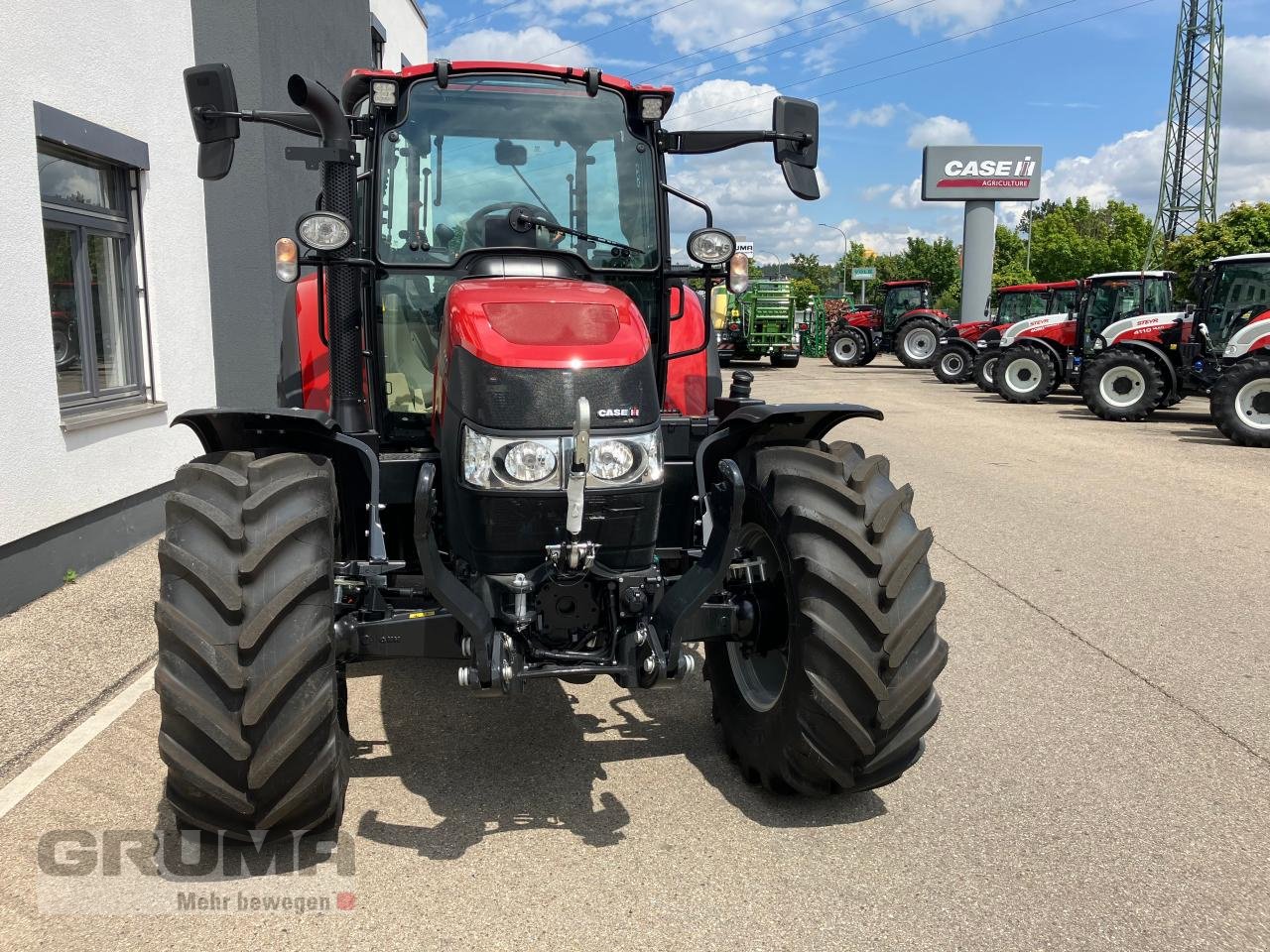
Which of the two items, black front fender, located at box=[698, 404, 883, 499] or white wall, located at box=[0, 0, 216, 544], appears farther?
white wall, located at box=[0, 0, 216, 544]

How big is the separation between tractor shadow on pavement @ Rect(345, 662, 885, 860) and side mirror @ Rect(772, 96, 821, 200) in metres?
2.18

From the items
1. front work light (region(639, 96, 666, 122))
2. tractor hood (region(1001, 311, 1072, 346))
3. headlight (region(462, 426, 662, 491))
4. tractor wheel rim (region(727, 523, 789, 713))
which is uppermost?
front work light (region(639, 96, 666, 122))

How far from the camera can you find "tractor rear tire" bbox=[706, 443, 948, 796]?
3.21 metres

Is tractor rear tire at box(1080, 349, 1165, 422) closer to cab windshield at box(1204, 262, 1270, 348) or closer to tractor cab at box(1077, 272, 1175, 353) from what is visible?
cab windshield at box(1204, 262, 1270, 348)

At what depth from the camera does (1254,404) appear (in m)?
13.1

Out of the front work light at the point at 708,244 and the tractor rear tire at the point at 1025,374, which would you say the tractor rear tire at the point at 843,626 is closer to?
the front work light at the point at 708,244

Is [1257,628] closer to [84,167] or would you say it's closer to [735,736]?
[735,736]

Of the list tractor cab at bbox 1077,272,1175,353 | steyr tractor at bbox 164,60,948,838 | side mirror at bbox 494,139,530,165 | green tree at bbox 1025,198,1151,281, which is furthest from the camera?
green tree at bbox 1025,198,1151,281

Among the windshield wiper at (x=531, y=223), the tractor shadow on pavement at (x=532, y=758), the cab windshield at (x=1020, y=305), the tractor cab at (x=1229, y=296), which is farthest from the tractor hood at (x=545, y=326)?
the cab windshield at (x=1020, y=305)

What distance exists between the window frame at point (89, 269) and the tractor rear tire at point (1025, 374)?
1568 cm

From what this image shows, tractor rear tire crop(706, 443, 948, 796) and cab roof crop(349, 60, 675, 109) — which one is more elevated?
cab roof crop(349, 60, 675, 109)

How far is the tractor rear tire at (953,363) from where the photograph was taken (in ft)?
83.8

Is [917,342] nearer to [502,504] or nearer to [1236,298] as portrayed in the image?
[1236,298]

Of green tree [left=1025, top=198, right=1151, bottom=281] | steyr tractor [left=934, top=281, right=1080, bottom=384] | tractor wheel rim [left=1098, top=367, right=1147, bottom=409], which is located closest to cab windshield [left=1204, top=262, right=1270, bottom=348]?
tractor wheel rim [left=1098, top=367, right=1147, bottom=409]
